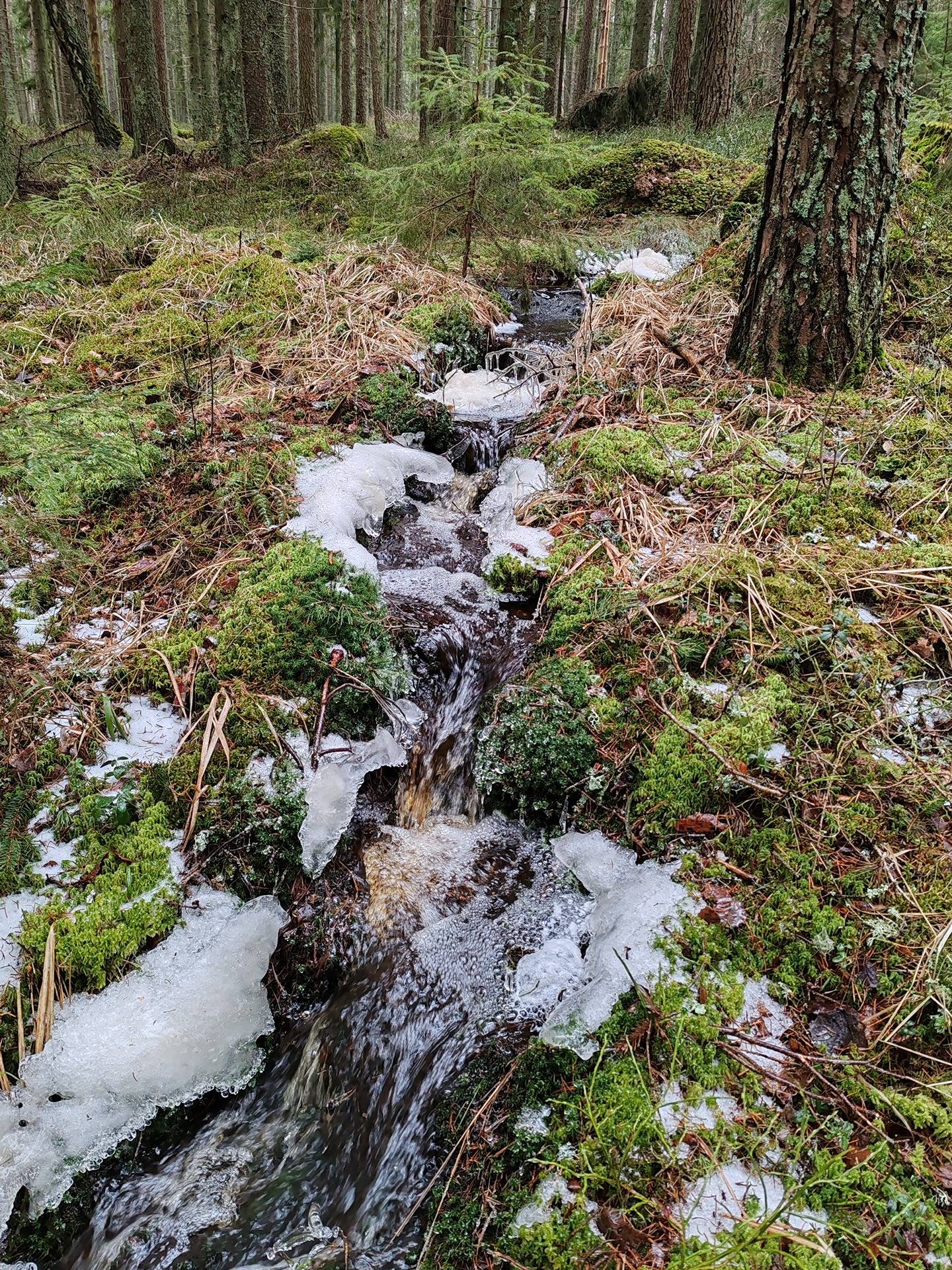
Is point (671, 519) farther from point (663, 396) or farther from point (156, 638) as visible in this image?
point (156, 638)

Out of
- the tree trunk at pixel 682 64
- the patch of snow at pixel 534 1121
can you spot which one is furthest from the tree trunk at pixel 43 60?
the patch of snow at pixel 534 1121

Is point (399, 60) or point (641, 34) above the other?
point (399, 60)

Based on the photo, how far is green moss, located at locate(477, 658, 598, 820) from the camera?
2.91 metres

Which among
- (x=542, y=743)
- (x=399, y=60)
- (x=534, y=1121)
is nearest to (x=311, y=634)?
(x=542, y=743)

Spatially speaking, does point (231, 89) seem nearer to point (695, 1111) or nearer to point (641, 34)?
point (641, 34)

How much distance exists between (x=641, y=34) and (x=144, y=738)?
21.2m

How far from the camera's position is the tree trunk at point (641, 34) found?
55.9 feet

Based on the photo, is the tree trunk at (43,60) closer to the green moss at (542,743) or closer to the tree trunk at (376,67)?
the tree trunk at (376,67)

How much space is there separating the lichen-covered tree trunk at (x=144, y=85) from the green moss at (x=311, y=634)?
11682 mm

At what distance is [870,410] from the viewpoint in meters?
4.05

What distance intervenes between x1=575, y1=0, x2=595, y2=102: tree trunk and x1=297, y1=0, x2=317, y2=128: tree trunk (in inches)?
261

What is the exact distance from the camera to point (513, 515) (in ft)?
13.9

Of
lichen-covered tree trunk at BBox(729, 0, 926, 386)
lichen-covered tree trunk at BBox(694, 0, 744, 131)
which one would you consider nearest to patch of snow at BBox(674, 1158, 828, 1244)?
lichen-covered tree trunk at BBox(729, 0, 926, 386)

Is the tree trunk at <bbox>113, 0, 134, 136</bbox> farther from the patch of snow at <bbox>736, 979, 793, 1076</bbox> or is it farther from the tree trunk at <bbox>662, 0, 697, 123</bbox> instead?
the patch of snow at <bbox>736, 979, 793, 1076</bbox>
